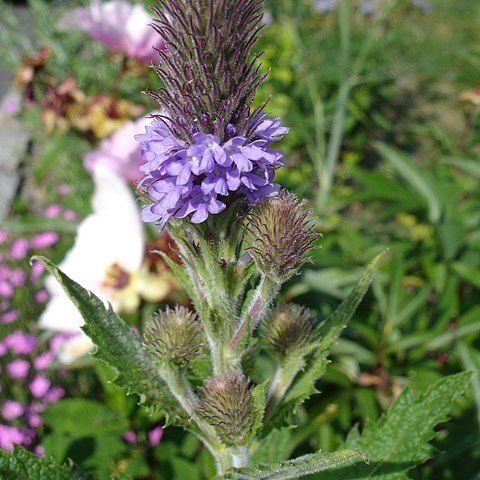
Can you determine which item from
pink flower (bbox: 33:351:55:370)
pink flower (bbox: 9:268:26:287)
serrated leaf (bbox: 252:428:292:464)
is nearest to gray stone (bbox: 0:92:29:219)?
pink flower (bbox: 9:268:26:287)

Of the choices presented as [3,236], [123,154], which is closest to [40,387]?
[123,154]

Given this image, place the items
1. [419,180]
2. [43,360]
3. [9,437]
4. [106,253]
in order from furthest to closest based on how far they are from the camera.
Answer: [43,360] < [419,180] < [9,437] < [106,253]

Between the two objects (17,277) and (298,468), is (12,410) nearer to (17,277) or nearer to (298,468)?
(17,277)

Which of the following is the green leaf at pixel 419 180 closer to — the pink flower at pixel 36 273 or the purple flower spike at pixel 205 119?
the purple flower spike at pixel 205 119

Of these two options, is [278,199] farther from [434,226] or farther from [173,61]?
[434,226]

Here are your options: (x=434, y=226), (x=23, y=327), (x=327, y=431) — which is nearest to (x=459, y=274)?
(x=434, y=226)

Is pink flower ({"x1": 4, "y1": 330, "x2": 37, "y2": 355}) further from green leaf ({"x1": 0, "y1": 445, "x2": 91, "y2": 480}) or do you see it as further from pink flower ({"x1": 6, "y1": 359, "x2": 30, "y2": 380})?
green leaf ({"x1": 0, "y1": 445, "x2": 91, "y2": 480})
